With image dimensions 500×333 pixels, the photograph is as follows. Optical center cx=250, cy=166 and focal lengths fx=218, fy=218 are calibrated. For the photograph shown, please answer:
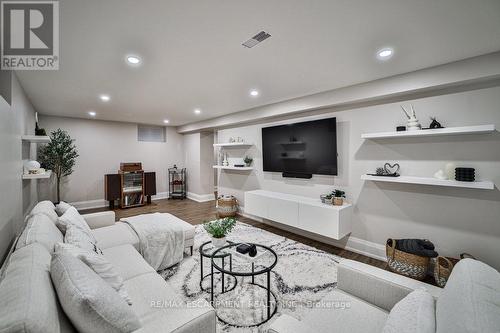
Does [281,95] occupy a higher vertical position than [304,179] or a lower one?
higher

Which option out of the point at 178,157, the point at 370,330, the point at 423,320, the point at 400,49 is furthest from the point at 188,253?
the point at 178,157

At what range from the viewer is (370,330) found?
1243mm

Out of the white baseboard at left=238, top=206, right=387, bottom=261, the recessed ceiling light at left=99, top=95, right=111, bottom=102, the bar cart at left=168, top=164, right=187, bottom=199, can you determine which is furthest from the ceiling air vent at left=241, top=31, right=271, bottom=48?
the bar cart at left=168, top=164, right=187, bottom=199

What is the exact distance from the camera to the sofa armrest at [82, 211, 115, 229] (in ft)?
9.99

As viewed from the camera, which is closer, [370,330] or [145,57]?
[370,330]

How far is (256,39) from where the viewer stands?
191cm

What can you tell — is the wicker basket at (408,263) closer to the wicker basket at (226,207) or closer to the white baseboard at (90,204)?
the wicker basket at (226,207)

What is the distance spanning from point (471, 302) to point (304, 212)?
260 cm

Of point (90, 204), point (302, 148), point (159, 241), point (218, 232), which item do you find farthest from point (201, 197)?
point (218, 232)

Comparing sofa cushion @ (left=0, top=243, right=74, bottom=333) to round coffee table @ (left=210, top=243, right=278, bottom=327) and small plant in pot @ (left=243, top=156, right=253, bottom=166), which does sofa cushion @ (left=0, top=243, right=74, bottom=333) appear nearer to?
round coffee table @ (left=210, top=243, right=278, bottom=327)

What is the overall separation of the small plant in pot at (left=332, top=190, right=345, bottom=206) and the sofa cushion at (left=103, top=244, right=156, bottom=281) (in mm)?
2572

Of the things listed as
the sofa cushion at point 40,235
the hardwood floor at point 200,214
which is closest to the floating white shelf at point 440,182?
the hardwood floor at point 200,214

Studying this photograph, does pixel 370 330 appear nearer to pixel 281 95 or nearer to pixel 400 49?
pixel 400 49

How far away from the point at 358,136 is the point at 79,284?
345 centimetres
